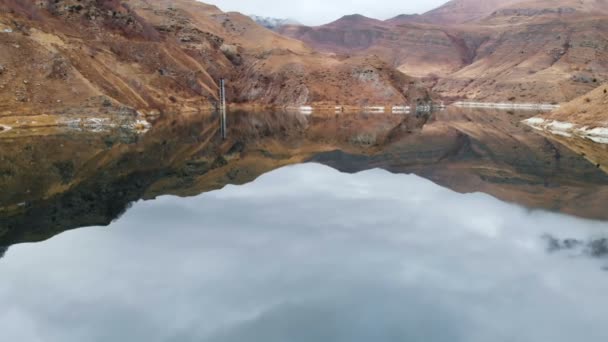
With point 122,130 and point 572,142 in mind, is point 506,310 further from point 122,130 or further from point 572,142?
point 122,130

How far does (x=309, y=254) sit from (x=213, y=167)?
2404 cm

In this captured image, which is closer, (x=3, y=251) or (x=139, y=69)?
(x=3, y=251)

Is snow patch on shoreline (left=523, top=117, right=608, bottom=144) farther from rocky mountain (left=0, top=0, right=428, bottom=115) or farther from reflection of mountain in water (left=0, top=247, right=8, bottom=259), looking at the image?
rocky mountain (left=0, top=0, right=428, bottom=115)

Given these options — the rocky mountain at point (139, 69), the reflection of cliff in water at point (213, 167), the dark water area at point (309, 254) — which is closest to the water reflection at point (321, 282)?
the dark water area at point (309, 254)

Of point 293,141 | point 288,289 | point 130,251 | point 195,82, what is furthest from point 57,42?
point 288,289

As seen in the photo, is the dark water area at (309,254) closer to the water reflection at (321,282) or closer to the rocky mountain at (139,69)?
the water reflection at (321,282)

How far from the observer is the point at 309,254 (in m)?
16.7

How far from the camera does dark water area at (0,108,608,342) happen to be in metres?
11.5

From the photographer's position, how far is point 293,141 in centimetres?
6284

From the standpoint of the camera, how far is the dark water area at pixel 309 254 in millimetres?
11461

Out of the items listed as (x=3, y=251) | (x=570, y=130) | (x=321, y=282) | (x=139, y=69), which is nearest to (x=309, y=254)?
(x=321, y=282)

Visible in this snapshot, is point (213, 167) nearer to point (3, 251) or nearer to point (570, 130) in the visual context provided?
point (3, 251)

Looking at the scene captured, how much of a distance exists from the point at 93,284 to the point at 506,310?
1138 centimetres

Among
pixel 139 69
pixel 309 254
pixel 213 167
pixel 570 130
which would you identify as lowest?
pixel 570 130
